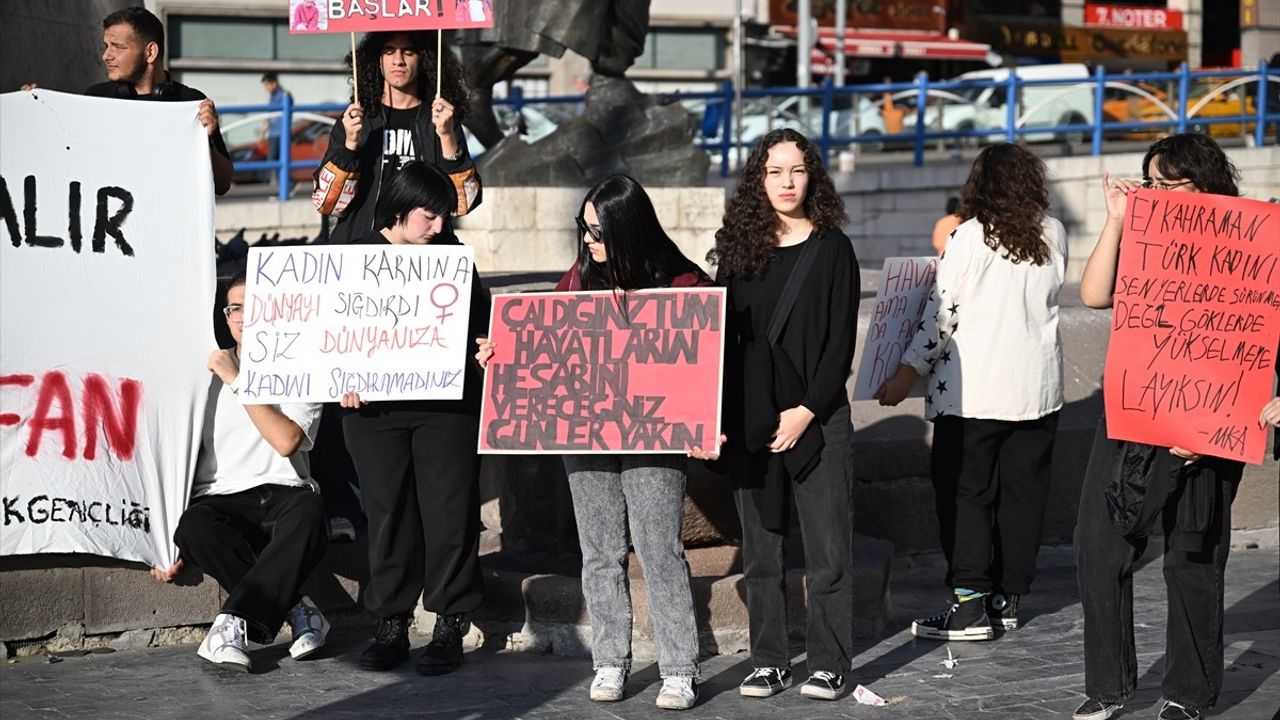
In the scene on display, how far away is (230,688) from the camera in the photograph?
534 centimetres

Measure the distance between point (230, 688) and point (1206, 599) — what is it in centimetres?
290

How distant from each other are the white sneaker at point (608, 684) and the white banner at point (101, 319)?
1.62 metres

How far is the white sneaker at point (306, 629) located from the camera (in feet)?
18.5

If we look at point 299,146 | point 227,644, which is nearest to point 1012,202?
point 227,644

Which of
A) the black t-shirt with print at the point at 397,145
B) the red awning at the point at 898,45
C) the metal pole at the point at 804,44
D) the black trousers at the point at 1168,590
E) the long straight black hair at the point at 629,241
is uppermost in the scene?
the red awning at the point at 898,45

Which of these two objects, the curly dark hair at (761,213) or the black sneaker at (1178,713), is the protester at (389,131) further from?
the black sneaker at (1178,713)

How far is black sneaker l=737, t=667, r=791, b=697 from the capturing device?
5.22m

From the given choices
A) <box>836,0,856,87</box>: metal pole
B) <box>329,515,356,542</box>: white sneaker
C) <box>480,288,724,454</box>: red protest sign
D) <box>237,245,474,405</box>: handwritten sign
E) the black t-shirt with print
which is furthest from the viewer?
<box>836,0,856,87</box>: metal pole

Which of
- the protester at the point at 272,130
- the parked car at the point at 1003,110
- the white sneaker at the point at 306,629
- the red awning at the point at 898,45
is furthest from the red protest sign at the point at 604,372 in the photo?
the red awning at the point at 898,45

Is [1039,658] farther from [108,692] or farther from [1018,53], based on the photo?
[1018,53]

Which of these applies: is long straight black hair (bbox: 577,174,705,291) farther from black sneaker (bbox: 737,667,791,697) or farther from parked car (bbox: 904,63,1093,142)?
parked car (bbox: 904,63,1093,142)

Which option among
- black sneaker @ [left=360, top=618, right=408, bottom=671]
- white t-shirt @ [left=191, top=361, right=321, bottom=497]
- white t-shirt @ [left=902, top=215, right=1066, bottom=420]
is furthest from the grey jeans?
white t-shirt @ [left=902, top=215, right=1066, bottom=420]

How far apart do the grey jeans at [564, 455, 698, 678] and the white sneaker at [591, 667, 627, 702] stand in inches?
0.8

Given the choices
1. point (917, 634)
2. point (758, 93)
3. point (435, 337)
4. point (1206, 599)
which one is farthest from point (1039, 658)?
point (758, 93)
